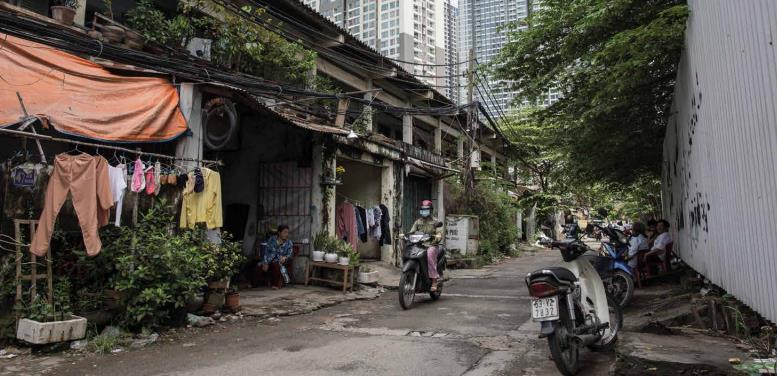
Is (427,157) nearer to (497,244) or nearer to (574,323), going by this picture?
(497,244)

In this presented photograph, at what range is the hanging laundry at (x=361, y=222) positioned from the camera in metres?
11.9

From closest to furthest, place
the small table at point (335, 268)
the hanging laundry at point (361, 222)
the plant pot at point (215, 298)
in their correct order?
the plant pot at point (215, 298) < the small table at point (335, 268) < the hanging laundry at point (361, 222)

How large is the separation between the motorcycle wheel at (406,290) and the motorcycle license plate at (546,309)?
3.64m

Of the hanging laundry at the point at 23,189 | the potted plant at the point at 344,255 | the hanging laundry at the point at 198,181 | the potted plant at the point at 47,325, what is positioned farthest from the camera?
the potted plant at the point at 344,255

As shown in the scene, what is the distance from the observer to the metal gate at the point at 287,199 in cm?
1038

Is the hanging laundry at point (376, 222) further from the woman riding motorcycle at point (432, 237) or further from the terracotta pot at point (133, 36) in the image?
the terracotta pot at point (133, 36)

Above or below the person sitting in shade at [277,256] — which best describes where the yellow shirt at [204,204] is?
above

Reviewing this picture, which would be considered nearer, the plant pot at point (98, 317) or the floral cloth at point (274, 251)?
the plant pot at point (98, 317)

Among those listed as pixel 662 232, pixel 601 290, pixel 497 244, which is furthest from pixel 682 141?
pixel 497 244

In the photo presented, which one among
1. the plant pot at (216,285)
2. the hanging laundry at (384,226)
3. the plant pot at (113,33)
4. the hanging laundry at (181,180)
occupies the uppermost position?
the plant pot at (113,33)

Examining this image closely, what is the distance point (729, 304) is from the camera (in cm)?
507

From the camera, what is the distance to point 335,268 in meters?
9.70

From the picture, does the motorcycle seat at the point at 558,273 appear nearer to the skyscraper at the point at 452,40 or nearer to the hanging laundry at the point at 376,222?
the hanging laundry at the point at 376,222

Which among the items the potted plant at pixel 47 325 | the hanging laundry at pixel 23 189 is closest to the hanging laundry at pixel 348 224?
the potted plant at pixel 47 325
